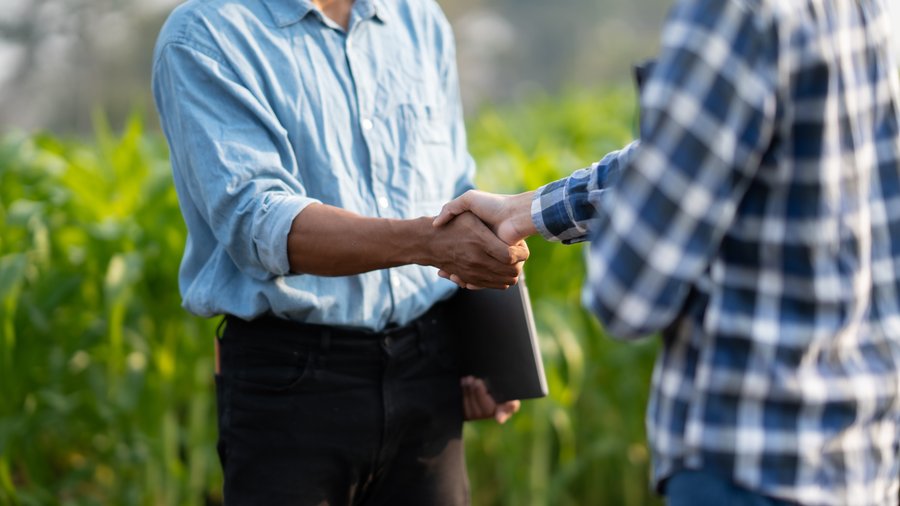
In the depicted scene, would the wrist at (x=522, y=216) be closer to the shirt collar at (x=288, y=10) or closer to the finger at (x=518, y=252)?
the finger at (x=518, y=252)

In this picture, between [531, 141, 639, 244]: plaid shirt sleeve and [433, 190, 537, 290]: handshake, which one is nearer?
[531, 141, 639, 244]: plaid shirt sleeve

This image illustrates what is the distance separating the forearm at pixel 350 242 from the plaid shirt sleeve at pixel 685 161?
689mm

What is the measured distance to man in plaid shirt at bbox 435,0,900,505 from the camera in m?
1.20

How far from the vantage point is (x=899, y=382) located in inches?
51.3

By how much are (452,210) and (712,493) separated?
0.80 metres

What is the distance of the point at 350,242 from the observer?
189cm

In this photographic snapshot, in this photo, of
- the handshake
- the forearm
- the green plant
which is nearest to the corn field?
the green plant

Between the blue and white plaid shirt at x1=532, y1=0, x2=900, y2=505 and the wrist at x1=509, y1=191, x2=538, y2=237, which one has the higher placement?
the blue and white plaid shirt at x1=532, y1=0, x2=900, y2=505

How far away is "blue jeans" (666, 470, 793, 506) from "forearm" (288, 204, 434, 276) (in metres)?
0.75

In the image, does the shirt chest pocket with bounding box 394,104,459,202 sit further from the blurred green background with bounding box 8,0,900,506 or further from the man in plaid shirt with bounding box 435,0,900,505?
the blurred green background with bounding box 8,0,900,506

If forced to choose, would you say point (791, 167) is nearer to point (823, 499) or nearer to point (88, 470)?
point (823, 499)

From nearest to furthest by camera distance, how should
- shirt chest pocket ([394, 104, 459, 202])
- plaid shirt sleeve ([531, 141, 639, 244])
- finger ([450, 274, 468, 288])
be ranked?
plaid shirt sleeve ([531, 141, 639, 244]), finger ([450, 274, 468, 288]), shirt chest pocket ([394, 104, 459, 202])

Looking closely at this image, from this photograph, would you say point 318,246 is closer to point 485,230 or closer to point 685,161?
point 485,230

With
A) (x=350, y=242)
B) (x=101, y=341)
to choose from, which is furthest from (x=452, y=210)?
(x=101, y=341)
